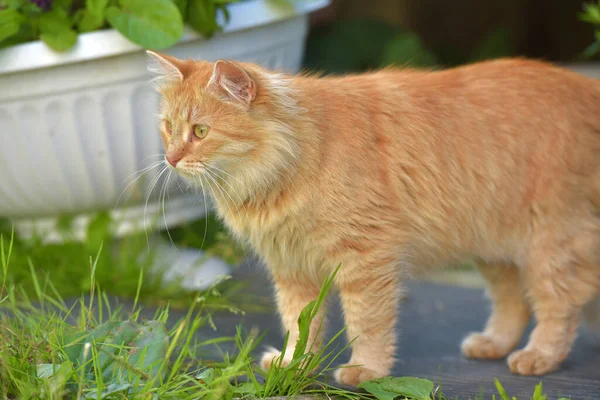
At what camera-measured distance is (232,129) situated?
7.18ft

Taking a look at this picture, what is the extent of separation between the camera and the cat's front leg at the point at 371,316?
2.31 meters

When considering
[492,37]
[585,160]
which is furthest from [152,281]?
[492,37]

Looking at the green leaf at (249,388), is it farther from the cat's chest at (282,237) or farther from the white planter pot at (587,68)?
the white planter pot at (587,68)

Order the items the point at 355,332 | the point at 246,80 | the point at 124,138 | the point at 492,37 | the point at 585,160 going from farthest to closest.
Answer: the point at 492,37, the point at 124,138, the point at 585,160, the point at 355,332, the point at 246,80

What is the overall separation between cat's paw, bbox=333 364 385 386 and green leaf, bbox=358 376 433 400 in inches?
5.6

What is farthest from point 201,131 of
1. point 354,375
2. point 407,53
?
point 407,53

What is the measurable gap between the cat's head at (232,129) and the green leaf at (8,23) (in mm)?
1055

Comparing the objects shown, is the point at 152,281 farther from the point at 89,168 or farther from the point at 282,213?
the point at 282,213

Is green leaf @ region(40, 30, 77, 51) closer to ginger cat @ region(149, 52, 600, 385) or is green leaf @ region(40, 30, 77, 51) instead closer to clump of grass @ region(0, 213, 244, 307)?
ginger cat @ region(149, 52, 600, 385)

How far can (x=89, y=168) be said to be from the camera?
3215 mm

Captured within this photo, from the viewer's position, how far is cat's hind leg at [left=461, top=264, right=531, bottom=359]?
2744 millimetres

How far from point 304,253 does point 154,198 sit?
1.26 metres

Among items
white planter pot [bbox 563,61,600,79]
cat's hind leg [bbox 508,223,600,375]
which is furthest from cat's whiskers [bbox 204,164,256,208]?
white planter pot [bbox 563,61,600,79]

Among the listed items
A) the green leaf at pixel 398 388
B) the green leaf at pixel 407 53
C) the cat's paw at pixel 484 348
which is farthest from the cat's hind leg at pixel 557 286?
the green leaf at pixel 407 53
